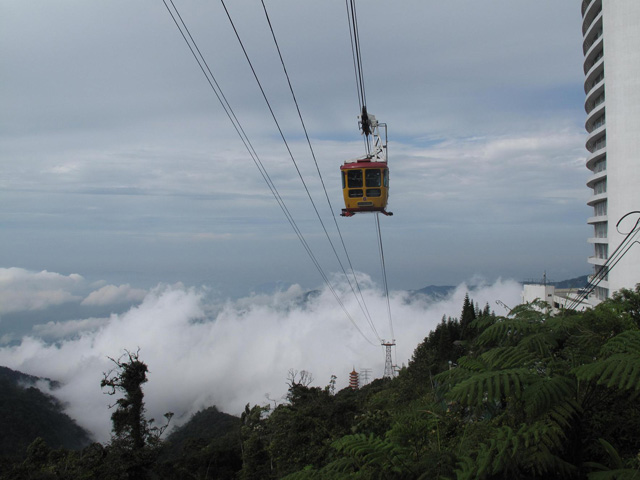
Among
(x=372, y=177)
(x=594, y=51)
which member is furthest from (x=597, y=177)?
(x=372, y=177)

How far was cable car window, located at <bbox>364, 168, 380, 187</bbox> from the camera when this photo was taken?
2302cm

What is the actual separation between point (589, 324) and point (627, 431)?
196 cm

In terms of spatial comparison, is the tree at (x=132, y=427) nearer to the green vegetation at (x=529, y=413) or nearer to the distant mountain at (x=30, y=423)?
the green vegetation at (x=529, y=413)

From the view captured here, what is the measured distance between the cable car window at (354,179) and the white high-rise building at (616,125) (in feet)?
103

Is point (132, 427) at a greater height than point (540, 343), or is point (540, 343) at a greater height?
point (540, 343)

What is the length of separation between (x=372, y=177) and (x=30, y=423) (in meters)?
76.3

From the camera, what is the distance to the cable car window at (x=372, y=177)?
75.5 feet

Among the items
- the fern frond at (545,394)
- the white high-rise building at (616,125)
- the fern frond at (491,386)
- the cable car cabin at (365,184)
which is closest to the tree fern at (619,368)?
the fern frond at (545,394)

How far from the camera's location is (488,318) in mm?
6199

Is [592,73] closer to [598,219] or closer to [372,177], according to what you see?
[598,219]

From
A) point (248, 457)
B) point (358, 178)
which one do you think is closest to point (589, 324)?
point (358, 178)

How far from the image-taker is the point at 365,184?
75.8 ft

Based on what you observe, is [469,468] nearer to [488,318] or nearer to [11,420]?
[488,318]

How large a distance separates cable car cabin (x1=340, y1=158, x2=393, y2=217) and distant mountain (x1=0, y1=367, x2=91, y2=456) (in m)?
55.0
